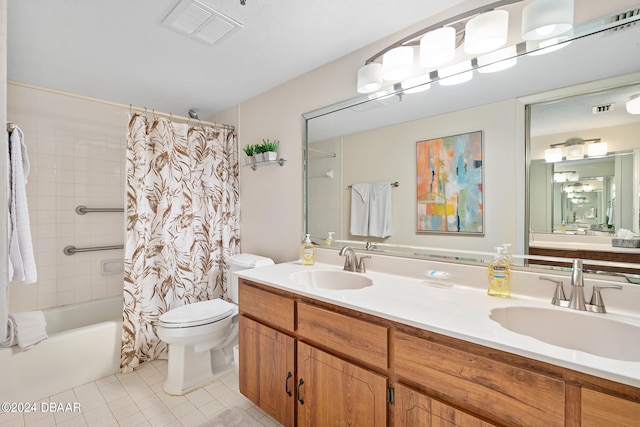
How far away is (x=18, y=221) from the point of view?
147 cm

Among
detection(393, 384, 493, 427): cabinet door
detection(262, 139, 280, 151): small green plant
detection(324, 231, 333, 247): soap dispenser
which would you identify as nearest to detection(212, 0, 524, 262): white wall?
detection(262, 139, 280, 151): small green plant

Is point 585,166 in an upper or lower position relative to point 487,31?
lower

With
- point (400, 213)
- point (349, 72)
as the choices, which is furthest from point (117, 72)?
point (400, 213)

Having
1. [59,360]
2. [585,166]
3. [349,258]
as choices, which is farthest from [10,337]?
[585,166]

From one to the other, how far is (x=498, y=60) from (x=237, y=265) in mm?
2100

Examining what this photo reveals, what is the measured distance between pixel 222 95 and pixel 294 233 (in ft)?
4.64

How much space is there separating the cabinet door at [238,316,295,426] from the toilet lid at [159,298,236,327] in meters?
0.37

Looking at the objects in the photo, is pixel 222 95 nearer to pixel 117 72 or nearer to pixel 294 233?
pixel 117 72

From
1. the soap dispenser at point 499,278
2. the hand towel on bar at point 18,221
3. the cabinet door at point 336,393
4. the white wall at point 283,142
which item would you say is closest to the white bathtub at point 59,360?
the hand towel on bar at point 18,221

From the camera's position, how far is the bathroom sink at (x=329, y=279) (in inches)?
A: 65.9

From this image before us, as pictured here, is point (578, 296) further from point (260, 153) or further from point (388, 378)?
point (260, 153)

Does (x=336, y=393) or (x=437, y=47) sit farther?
(x=437, y=47)

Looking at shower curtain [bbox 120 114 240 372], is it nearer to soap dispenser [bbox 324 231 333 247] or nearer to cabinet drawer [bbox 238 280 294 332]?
cabinet drawer [bbox 238 280 294 332]

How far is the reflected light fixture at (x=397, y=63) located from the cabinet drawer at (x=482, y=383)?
1316 millimetres
